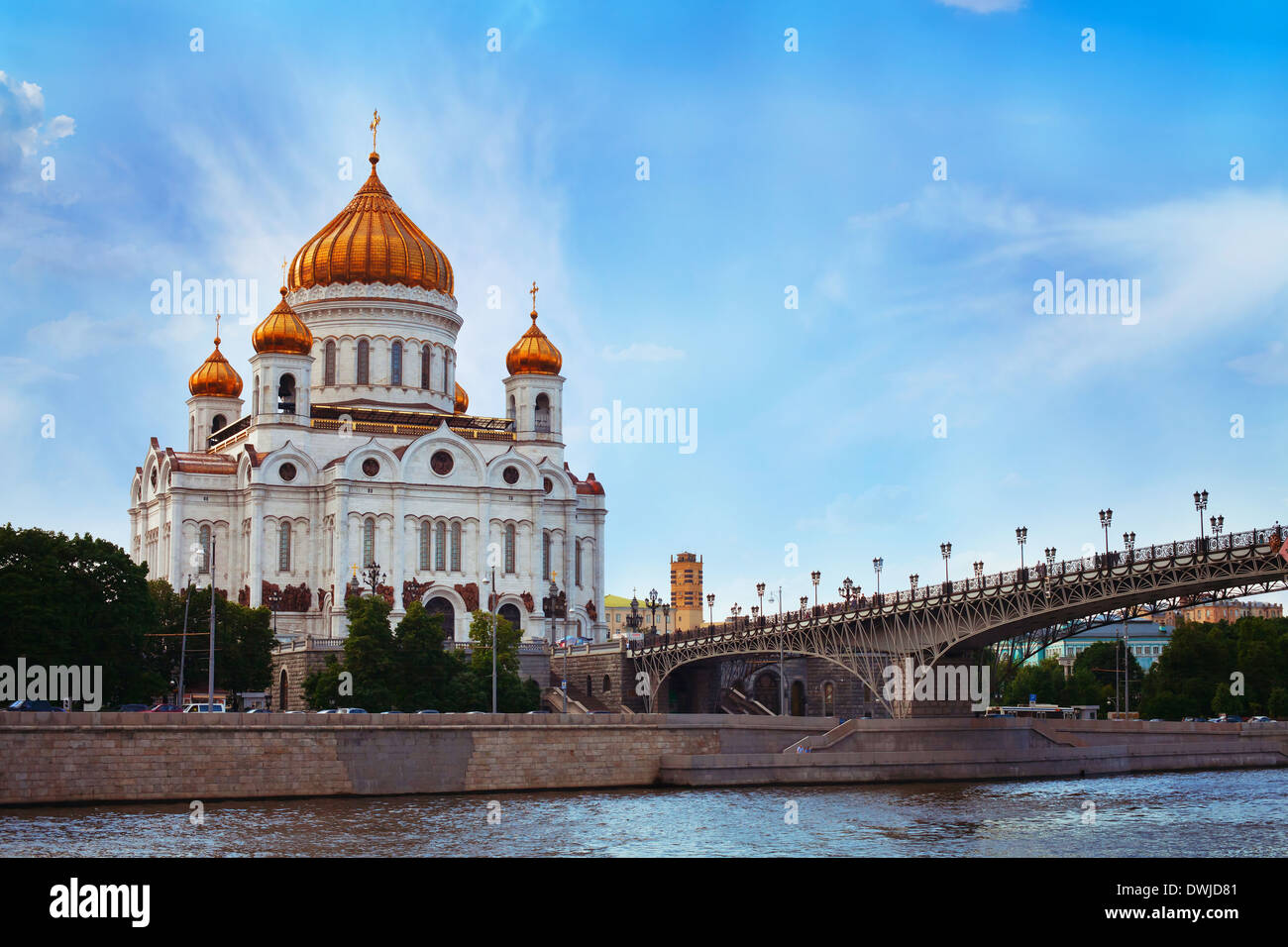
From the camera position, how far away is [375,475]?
77.8m

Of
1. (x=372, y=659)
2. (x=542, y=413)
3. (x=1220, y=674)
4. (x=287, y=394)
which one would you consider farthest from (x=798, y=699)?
(x=287, y=394)

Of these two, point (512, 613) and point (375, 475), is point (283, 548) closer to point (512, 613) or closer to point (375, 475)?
point (375, 475)

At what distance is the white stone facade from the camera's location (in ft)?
253

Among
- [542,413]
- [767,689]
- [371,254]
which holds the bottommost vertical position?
[767,689]

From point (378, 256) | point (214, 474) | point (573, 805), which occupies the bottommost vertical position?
point (573, 805)

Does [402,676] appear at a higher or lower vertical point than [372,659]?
lower

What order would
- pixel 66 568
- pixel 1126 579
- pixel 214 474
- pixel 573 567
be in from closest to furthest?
pixel 1126 579, pixel 66 568, pixel 214 474, pixel 573 567

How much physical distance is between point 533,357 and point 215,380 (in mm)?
18545

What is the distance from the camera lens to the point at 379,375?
274 ft

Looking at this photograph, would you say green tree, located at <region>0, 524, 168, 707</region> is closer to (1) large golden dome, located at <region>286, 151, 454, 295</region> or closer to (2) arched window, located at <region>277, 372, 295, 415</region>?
(2) arched window, located at <region>277, 372, 295, 415</region>

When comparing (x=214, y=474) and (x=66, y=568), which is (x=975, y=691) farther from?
(x=214, y=474)

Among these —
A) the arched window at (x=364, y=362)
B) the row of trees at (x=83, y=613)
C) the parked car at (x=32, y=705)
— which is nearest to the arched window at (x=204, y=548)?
the arched window at (x=364, y=362)
